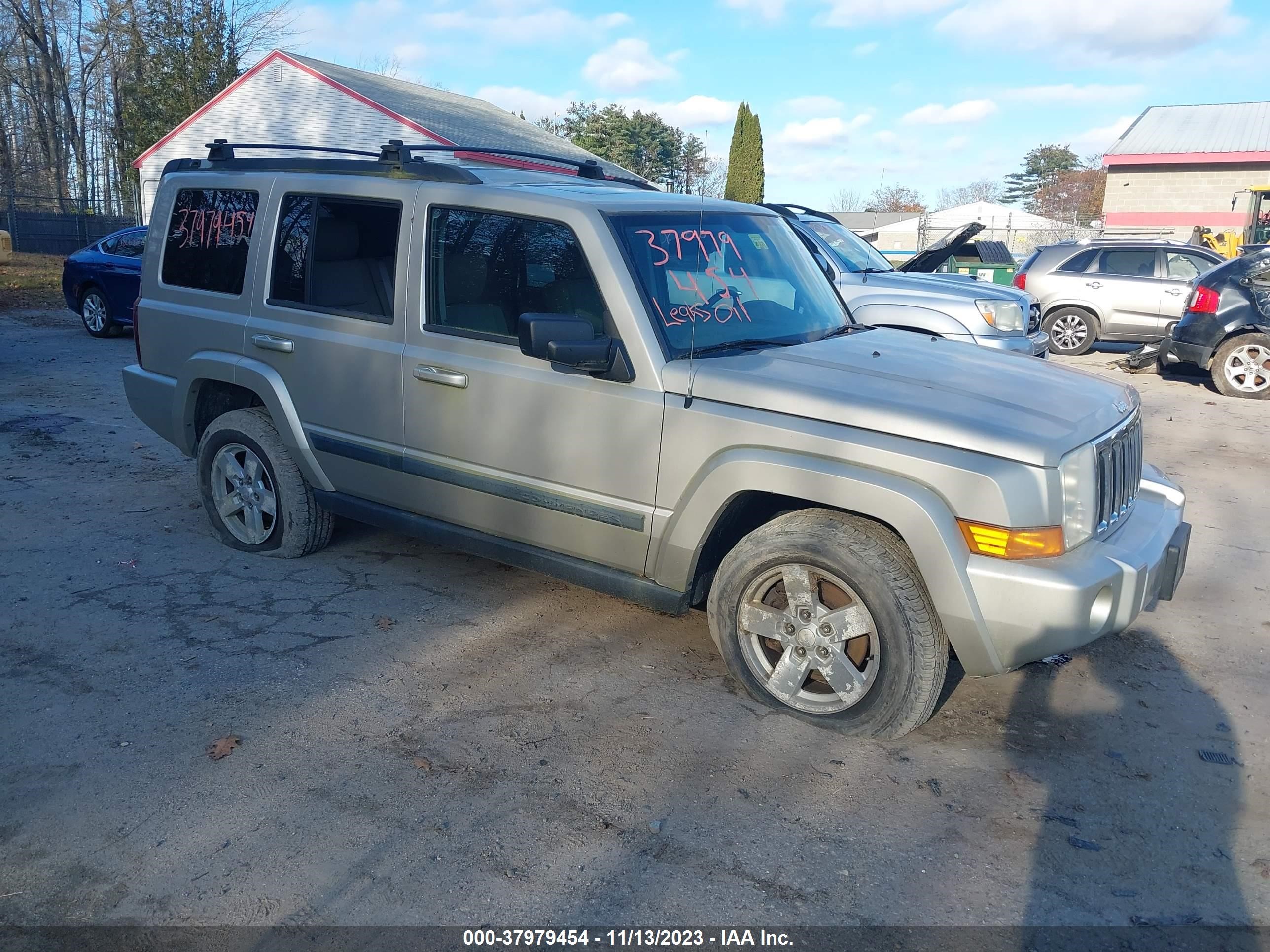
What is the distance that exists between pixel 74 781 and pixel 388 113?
25.6 metres

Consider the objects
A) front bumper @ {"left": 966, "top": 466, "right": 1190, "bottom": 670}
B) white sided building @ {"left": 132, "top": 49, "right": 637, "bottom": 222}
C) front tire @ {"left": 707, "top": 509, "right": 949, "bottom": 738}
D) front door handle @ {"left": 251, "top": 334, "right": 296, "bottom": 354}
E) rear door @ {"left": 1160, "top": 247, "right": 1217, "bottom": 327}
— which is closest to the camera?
front bumper @ {"left": 966, "top": 466, "right": 1190, "bottom": 670}

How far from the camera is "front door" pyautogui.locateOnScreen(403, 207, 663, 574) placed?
163 inches

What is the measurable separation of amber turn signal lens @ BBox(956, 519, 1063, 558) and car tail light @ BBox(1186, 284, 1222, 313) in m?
9.76

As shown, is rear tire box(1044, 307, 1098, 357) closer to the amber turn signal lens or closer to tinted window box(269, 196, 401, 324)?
tinted window box(269, 196, 401, 324)

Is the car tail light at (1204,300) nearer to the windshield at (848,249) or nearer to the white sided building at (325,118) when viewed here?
the windshield at (848,249)

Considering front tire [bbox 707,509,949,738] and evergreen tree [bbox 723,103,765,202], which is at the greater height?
evergreen tree [bbox 723,103,765,202]

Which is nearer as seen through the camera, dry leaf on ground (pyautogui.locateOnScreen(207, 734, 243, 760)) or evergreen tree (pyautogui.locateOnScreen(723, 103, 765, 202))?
dry leaf on ground (pyautogui.locateOnScreen(207, 734, 243, 760))

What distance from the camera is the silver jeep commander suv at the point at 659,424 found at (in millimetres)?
3527

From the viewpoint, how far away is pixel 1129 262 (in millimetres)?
15039

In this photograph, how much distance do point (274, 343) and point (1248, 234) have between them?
98.7ft

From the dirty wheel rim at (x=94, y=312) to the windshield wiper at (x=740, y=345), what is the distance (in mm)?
12928

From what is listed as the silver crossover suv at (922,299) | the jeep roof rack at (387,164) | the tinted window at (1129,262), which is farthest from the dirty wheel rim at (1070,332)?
the jeep roof rack at (387,164)

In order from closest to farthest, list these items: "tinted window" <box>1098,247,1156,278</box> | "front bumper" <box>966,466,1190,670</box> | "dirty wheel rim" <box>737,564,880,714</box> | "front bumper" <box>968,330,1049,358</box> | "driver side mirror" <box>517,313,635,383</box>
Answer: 1. "front bumper" <box>966,466,1190,670</box>
2. "dirty wheel rim" <box>737,564,880,714</box>
3. "driver side mirror" <box>517,313,635,383</box>
4. "front bumper" <box>968,330,1049,358</box>
5. "tinted window" <box>1098,247,1156,278</box>

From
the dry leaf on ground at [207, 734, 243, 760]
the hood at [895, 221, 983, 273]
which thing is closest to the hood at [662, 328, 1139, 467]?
the dry leaf on ground at [207, 734, 243, 760]
